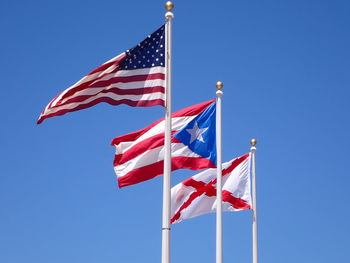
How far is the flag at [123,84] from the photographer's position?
18.7 meters

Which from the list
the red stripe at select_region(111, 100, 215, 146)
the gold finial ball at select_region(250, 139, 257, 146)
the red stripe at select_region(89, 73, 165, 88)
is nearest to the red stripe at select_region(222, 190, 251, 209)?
the gold finial ball at select_region(250, 139, 257, 146)

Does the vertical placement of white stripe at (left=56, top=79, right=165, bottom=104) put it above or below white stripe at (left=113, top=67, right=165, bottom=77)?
below

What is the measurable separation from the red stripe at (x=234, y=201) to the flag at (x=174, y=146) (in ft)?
11.1

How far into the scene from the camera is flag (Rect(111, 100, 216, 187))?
67.3 ft

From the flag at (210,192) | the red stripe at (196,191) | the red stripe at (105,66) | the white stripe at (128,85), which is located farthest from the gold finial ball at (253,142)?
the red stripe at (105,66)

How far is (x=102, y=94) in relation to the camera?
18.9 metres

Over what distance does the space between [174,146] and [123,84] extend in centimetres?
492

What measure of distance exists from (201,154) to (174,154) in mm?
1176

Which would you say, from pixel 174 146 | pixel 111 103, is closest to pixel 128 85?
pixel 111 103

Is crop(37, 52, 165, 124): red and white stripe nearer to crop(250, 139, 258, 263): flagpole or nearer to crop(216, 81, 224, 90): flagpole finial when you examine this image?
crop(216, 81, 224, 90): flagpole finial

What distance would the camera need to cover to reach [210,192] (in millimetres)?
27266

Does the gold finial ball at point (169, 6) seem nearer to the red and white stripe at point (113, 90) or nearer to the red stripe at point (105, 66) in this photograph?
the red and white stripe at point (113, 90)

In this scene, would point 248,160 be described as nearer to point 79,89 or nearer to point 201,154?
point 201,154

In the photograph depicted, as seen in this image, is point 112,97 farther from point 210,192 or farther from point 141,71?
point 210,192
